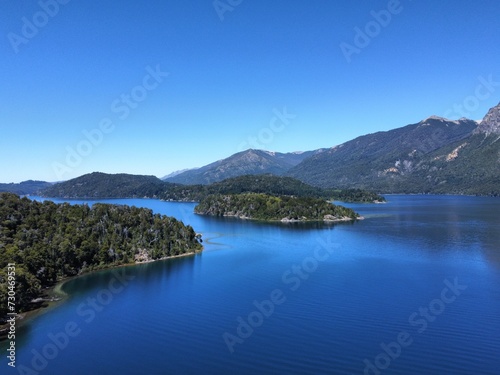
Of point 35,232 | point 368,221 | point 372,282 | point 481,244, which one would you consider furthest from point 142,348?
point 368,221

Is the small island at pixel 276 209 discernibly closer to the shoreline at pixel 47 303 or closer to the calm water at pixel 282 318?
the calm water at pixel 282 318

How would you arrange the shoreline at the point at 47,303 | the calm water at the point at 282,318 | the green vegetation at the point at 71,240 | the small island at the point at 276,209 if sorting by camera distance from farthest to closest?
the small island at the point at 276,209 < the green vegetation at the point at 71,240 < the shoreline at the point at 47,303 < the calm water at the point at 282,318

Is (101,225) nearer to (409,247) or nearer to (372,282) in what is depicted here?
(372,282)

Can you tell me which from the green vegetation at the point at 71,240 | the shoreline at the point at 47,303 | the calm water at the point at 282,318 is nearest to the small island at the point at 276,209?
the calm water at the point at 282,318

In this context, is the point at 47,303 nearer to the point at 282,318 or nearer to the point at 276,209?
the point at 282,318

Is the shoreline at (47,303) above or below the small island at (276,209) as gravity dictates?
below
